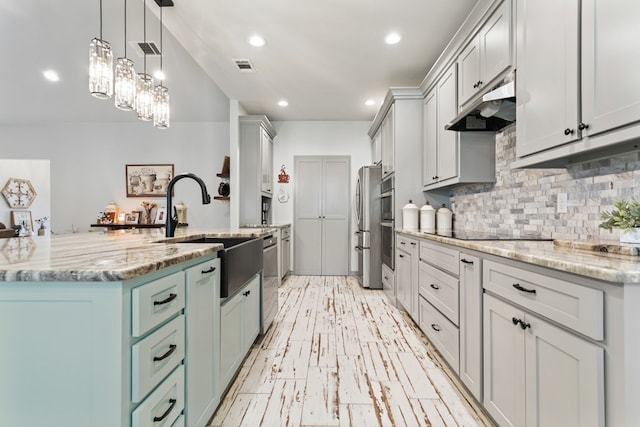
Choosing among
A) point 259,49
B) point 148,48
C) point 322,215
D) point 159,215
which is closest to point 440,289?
point 259,49

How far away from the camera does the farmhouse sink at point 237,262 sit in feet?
5.63

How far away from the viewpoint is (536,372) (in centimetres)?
120

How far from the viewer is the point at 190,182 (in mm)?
6094

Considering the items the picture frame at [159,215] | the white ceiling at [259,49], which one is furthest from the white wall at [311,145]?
the picture frame at [159,215]

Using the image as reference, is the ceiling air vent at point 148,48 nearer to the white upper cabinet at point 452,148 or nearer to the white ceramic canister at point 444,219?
the white upper cabinet at point 452,148

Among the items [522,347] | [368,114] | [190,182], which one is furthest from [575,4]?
[190,182]

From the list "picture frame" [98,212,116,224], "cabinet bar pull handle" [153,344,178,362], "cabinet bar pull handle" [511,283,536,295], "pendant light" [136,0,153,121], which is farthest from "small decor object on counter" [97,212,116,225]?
"cabinet bar pull handle" [511,283,536,295]

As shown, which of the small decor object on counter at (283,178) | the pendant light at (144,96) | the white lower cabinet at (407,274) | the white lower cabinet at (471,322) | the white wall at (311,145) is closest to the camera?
the white lower cabinet at (471,322)

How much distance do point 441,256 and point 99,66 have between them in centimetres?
255

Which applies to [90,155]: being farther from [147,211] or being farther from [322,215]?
[322,215]

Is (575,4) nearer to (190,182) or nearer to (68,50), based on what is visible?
(68,50)

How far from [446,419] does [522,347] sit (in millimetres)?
653

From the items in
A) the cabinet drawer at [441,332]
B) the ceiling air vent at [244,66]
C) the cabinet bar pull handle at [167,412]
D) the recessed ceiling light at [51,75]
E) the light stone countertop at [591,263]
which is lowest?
the cabinet drawer at [441,332]

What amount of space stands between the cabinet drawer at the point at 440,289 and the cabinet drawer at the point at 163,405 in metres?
1.55
